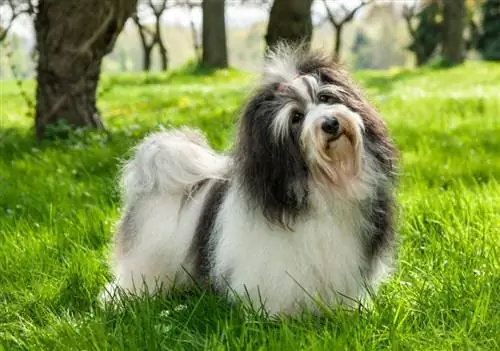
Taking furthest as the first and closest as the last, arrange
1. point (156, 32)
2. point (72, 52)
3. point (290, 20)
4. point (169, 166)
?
point (156, 32) → point (290, 20) → point (72, 52) → point (169, 166)

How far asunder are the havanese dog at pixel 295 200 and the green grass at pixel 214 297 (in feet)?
0.42

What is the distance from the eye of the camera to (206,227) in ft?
10.2

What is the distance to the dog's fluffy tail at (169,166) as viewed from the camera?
10.5 feet

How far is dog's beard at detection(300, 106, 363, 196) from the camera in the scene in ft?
8.25

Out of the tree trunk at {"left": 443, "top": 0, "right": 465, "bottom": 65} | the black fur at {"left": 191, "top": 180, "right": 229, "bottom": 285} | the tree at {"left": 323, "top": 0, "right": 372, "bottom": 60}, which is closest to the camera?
the black fur at {"left": 191, "top": 180, "right": 229, "bottom": 285}

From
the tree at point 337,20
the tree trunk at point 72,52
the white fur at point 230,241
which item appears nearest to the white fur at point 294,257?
the white fur at point 230,241

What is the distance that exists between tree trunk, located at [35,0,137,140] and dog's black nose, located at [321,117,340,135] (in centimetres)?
460

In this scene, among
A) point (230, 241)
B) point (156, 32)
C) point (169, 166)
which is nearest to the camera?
point (230, 241)

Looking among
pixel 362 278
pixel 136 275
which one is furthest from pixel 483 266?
pixel 136 275

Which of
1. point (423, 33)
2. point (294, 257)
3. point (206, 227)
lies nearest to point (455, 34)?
point (206, 227)

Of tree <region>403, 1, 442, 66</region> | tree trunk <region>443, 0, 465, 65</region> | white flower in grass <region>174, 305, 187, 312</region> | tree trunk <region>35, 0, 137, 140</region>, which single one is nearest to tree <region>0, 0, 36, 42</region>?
tree trunk <region>35, 0, 137, 140</region>

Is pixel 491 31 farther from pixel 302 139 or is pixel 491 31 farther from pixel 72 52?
pixel 302 139

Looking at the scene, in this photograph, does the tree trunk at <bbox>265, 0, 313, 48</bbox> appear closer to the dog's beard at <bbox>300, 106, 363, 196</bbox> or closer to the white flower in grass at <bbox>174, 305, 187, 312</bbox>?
the white flower in grass at <bbox>174, 305, 187, 312</bbox>

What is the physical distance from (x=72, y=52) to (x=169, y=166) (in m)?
3.90
